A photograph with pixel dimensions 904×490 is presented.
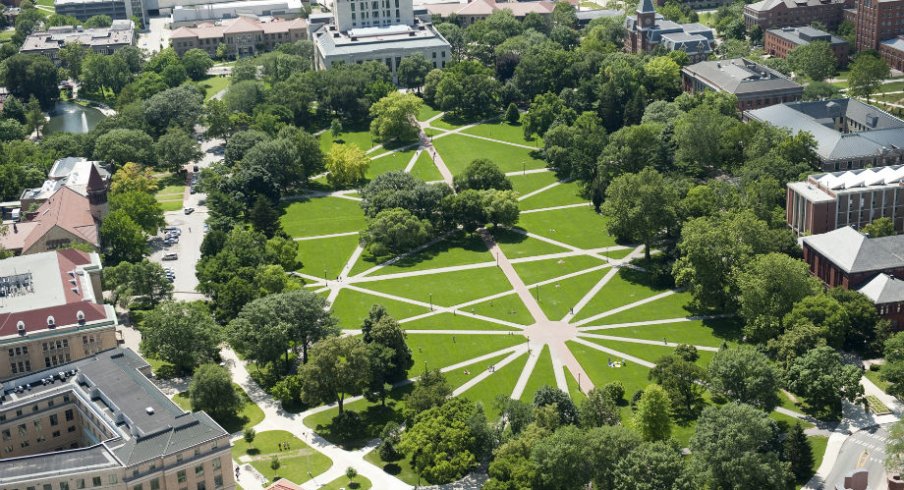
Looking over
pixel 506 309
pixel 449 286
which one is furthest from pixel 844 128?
pixel 449 286

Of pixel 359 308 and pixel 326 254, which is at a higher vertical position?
pixel 326 254

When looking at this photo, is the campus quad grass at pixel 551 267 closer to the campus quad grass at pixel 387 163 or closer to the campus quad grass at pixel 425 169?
the campus quad grass at pixel 425 169

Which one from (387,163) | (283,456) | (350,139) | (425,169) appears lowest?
(283,456)

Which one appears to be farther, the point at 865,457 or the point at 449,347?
the point at 449,347

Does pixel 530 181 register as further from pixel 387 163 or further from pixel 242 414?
pixel 242 414

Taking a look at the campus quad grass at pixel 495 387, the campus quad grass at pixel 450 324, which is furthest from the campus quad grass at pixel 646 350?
the campus quad grass at pixel 450 324

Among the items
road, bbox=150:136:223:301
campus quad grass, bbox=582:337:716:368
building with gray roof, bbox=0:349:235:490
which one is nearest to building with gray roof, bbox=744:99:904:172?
campus quad grass, bbox=582:337:716:368
